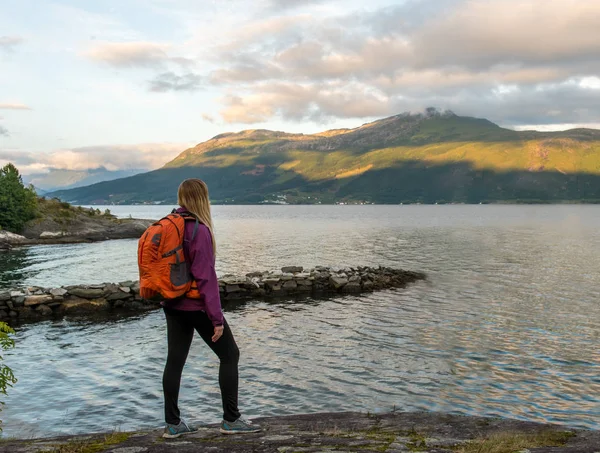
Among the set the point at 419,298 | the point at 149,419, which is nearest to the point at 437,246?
the point at 419,298

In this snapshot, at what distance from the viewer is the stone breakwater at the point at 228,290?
2609cm

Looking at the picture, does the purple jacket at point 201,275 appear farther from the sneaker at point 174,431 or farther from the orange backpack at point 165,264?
the sneaker at point 174,431

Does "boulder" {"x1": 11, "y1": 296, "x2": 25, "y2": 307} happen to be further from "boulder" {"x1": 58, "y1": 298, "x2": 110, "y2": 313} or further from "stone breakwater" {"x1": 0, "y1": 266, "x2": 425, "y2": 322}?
"boulder" {"x1": 58, "y1": 298, "x2": 110, "y2": 313}

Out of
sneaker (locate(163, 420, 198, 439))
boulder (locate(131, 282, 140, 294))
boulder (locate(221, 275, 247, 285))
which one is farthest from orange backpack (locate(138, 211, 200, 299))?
boulder (locate(221, 275, 247, 285))

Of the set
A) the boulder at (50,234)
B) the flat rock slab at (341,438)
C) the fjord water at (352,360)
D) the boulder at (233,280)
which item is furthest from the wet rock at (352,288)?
the boulder at (50,234)

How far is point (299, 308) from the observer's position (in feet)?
92.2

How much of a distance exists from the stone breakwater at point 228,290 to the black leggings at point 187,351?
15.8 metres

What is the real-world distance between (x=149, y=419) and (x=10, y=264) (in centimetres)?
4551

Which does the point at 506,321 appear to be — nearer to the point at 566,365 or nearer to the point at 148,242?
the point at 566,365

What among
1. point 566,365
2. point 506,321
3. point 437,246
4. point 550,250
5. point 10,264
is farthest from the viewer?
point 437,246

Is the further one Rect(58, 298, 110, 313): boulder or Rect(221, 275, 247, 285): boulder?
Rect(221, 275, 247, 285): boulder

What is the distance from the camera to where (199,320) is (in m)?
7.99

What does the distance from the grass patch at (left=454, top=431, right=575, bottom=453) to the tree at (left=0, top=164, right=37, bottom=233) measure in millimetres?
84138

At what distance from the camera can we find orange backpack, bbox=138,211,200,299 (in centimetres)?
774
